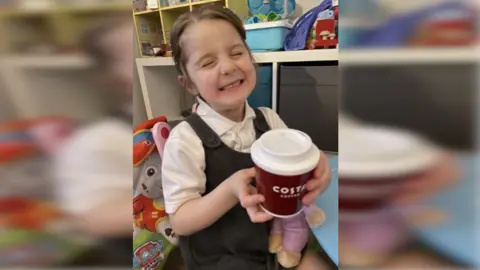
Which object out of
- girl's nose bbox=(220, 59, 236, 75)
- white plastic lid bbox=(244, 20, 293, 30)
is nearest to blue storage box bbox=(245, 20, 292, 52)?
white plastic lid bbox=(244, 20, 293, 30)

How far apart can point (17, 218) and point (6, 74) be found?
7 centimetres

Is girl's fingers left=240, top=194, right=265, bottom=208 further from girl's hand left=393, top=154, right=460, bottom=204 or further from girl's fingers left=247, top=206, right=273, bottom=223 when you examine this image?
girl's hand left=393, top=154, right=460, bottom=204

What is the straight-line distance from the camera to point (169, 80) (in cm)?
134

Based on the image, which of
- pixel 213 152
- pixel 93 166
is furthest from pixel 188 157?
pixel 93 166

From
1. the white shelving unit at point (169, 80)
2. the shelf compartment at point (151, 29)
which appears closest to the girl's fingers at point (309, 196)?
the white shelving unit at point (169, 80)

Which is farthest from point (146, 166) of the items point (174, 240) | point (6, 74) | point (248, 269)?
point (6, 74)

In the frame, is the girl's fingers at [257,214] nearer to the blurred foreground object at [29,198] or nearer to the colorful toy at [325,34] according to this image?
the blurred foreground object at [29,198]

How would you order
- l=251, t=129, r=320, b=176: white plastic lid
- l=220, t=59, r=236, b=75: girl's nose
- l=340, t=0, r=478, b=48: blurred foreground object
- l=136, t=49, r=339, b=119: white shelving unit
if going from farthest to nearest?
l=136, t=49, r=339, b=119: white shelving unit < l=220, t=59, r=236, b=75: girl's nose < l=251, t=129, r=320, b=176: white plastic lid < l=340, t=0, r=478, b=48: blurred foreground object

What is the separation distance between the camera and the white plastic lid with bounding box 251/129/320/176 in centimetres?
34

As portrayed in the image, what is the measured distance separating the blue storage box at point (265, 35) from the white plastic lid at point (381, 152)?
0.95m

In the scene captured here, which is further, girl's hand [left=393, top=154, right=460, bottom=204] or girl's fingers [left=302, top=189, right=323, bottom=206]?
girl's fingers [left=302, top=189, right=323, bottom=206]

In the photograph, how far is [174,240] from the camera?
0.70 metres

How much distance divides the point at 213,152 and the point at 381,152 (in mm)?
382

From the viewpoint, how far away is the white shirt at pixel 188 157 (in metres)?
0.51
